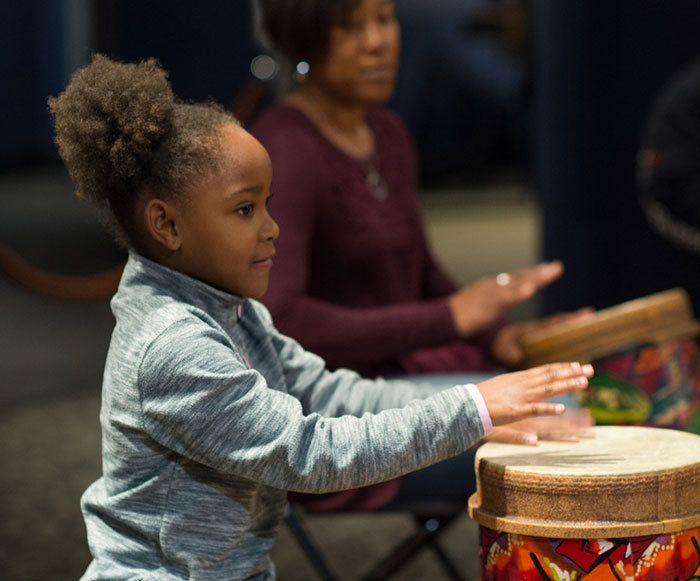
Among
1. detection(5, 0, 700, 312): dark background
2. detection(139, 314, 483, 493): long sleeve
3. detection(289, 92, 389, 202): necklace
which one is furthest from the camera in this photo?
detection(5, 0, 700, 312): dark background

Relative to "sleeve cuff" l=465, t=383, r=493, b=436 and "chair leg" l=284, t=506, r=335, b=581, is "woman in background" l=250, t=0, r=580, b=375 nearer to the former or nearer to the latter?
"chair leg" l=284, t=506, r=335, b=581

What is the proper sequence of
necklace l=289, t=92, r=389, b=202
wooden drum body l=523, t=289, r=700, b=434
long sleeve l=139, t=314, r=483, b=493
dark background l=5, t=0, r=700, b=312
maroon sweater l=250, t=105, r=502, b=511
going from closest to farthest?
long sleeve l=139, t=314, r=483, b=493 → maroon sweater l=250, t=105, r=502, b=511 → wooden drum body l=523, t=289, r=700, b=434 → necklace l=289, t=92, r=389, b=202 → dark background l=5, t=0, r=700, b=312

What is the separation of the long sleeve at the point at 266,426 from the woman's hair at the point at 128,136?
186mm

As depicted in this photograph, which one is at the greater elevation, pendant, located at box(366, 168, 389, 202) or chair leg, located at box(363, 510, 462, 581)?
pendant, located at box(366, 168, 389, 202)

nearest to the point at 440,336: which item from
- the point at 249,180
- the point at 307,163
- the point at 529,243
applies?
the point at 307,163

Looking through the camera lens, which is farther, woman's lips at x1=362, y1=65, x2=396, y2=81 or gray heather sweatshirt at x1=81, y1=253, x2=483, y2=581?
woman's lips at x1=362, y1=65, x2=396, y2=81

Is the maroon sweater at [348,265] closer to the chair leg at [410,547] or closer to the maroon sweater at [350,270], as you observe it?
the maroon sweater at [350,270]

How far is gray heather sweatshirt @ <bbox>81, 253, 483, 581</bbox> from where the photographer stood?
1.40m

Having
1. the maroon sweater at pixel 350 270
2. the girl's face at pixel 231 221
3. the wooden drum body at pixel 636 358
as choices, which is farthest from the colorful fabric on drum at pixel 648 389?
the girl's face at pixel 231 221

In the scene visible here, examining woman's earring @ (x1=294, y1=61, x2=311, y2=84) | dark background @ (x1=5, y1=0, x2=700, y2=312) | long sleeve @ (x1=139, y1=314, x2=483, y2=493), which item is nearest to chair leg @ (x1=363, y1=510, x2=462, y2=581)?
long sleeve @ (x1=139, y1=314, x2=483, y2=493)

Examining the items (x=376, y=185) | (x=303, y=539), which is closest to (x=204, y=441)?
(x=303, y=539)

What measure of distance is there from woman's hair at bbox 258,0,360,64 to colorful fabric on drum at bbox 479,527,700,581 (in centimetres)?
114

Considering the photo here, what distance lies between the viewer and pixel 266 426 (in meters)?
1.40

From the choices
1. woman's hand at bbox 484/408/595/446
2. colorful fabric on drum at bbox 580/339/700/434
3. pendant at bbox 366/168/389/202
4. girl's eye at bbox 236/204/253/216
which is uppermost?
girl's eye at bbox 236/204/253/216
